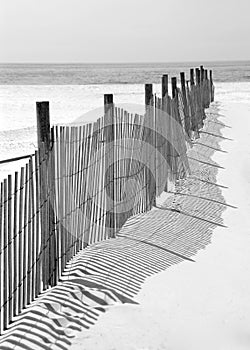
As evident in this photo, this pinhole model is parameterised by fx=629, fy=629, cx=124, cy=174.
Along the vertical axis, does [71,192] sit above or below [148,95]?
below

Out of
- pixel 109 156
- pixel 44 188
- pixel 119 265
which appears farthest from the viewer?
pixel 109 156

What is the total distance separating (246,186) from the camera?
907cm

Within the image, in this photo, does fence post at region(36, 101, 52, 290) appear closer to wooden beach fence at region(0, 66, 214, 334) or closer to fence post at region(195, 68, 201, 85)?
wooden beach fence at region(0, 66, 214, 334)

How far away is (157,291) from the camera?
4664 mm

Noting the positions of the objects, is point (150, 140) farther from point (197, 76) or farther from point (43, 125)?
point (197, 76)

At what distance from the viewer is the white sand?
3861mm

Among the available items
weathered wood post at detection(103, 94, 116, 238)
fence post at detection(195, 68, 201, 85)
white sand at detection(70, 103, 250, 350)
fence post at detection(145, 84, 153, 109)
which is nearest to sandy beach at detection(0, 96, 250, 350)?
white sand at detection(70, 103, 250, 350)

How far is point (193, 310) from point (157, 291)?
1.19 ft

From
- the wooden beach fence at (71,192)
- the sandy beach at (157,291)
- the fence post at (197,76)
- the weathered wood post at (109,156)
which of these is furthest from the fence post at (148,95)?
the fence post at (197,76)

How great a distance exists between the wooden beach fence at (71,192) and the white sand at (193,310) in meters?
0.57

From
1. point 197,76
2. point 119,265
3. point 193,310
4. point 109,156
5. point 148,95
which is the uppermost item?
point 148,95

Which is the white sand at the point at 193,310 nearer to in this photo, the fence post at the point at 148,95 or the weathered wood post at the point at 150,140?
the weathered wood post at the point at 150,140

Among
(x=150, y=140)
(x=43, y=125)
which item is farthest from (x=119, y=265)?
(x=150, y=140)

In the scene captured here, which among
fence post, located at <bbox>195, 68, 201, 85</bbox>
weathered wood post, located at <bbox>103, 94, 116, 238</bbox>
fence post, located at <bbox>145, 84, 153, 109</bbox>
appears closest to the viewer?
weathered wood post, located at <bbox>103, 94, 116, 238</bbox>
